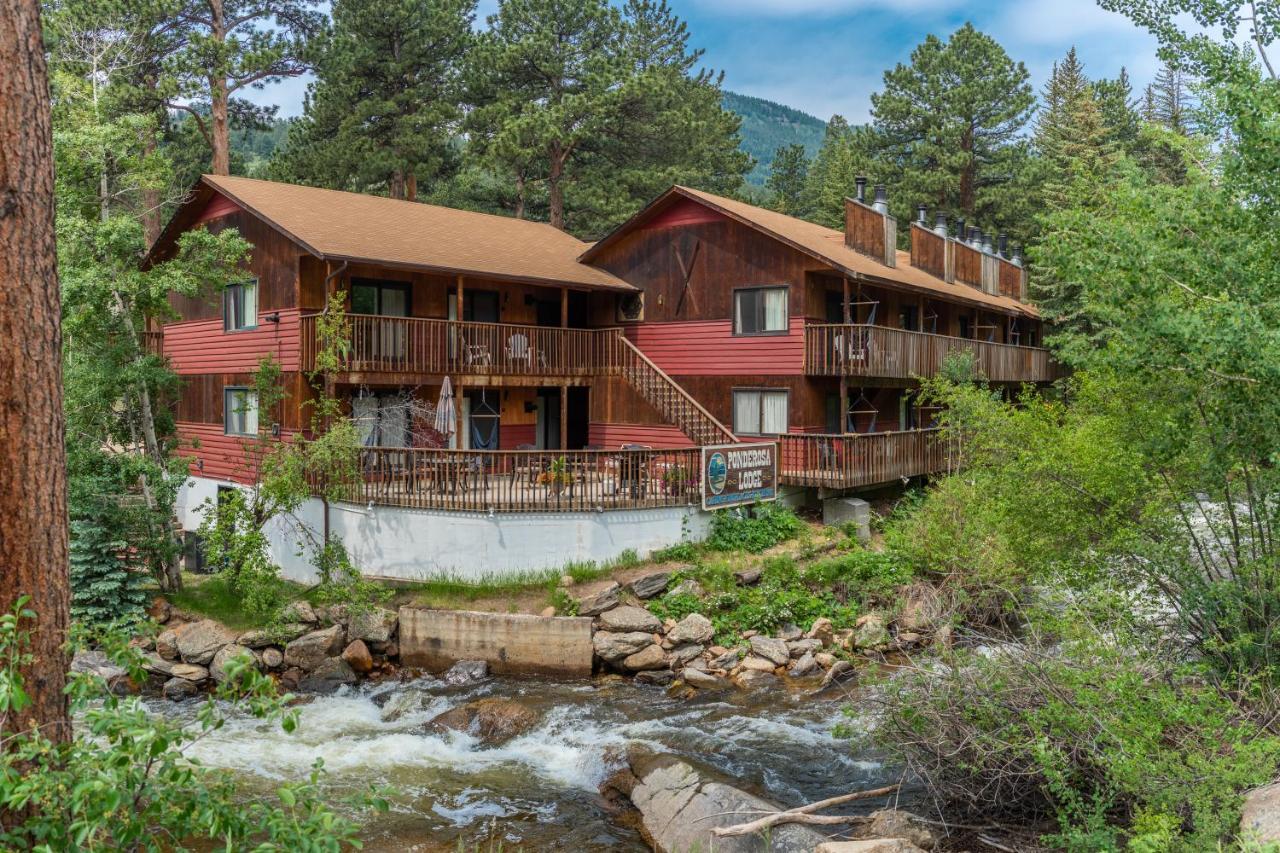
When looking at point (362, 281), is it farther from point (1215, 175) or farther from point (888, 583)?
point (1215, 175)

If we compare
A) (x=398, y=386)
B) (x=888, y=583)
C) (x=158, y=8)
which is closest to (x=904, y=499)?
(x=888, y=583)

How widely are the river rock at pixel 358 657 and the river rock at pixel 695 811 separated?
6.98m

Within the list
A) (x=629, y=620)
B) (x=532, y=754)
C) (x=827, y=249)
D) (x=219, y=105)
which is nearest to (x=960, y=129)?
(x=827, y=249)

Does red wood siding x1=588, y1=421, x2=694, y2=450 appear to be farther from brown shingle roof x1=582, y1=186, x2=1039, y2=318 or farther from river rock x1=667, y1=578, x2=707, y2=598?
river rock x1=667, y1=578, x2=707, y2=598

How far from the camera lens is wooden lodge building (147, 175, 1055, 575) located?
1869 centimetres

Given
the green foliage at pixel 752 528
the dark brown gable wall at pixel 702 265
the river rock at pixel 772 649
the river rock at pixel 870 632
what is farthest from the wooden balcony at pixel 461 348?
the river rock at pixel 870 632

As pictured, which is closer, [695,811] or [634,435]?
[695,811]

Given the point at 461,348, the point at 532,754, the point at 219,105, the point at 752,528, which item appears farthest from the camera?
the point at 219,105

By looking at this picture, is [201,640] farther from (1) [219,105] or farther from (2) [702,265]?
(1) [219,105]

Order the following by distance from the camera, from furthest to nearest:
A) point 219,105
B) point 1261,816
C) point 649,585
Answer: point 219,105, point 649,585, point 1261,816

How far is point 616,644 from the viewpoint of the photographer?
16250mm

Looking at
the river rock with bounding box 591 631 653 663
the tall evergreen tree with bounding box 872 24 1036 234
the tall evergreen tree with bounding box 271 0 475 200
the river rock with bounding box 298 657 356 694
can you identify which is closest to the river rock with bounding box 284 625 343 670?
the river rock with bounding box 298 657 356 694

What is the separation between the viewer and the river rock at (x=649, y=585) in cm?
1764

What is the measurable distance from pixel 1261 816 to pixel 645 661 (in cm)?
1025
